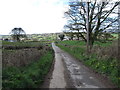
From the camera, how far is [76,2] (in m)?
22.2

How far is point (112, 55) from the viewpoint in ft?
33.8

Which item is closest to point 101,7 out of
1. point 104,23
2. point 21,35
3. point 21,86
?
point 104,23

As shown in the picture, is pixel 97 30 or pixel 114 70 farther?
pixel 97 30

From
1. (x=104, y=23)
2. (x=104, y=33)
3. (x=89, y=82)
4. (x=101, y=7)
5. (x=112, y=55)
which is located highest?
(x=101, y=7)

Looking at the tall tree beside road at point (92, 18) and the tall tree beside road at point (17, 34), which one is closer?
the tall tree beside road at point (92, 18)

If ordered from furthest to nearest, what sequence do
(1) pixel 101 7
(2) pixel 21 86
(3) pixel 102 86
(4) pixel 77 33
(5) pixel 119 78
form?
(4) pixel 77 33 → (1) pixel 101 7 → (5) pixel 119 78 → (3) pixel 102 86 → (2) pixel 21 86

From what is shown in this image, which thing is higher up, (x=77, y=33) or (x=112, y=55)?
(x=77, y=33)

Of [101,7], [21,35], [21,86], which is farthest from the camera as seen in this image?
[21,35]

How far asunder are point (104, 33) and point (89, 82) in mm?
15476

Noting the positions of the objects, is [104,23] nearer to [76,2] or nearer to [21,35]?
[76,2]

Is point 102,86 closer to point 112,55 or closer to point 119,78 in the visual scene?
point 119,78

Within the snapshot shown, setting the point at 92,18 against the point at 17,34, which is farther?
the point at 17,34

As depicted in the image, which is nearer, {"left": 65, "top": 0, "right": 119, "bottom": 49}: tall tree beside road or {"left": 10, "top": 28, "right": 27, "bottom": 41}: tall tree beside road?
{"left": 65, "top": 0, "right": 119, "bottom": 49}: tall tree beside road

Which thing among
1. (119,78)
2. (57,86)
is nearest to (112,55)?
(119,78)
